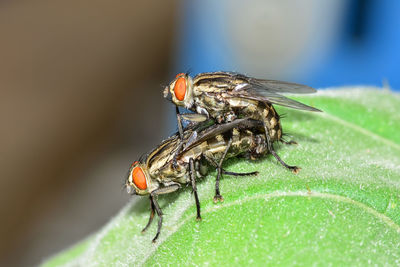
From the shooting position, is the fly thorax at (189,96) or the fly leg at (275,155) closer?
the fly leg at (275,155)

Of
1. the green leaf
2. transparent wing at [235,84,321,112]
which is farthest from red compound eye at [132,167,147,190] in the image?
transparent wing at [235,84,321,112]

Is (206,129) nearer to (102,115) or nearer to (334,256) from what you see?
(334,256)

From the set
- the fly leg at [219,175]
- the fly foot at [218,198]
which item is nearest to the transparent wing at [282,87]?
the fly leg at [219,175]

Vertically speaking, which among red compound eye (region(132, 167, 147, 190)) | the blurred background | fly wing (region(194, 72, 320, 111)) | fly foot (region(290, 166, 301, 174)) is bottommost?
the blurred background

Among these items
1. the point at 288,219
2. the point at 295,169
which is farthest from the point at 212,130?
the point at 288,219

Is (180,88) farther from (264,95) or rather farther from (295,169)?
(295,169)

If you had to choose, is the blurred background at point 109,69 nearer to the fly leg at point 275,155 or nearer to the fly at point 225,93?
the fly at point 225,93

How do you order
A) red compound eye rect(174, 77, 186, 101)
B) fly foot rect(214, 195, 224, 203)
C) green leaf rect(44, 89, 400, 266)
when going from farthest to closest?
red compound eye rect(174, 77, 186, 101) → fly foot rect(214, 195, 224, 203) → green leaf rect(44, 89, 400, 266)

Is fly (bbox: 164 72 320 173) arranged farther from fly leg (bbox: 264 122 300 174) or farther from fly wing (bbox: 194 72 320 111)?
fly leg (bbox: 264 122 300 174)
